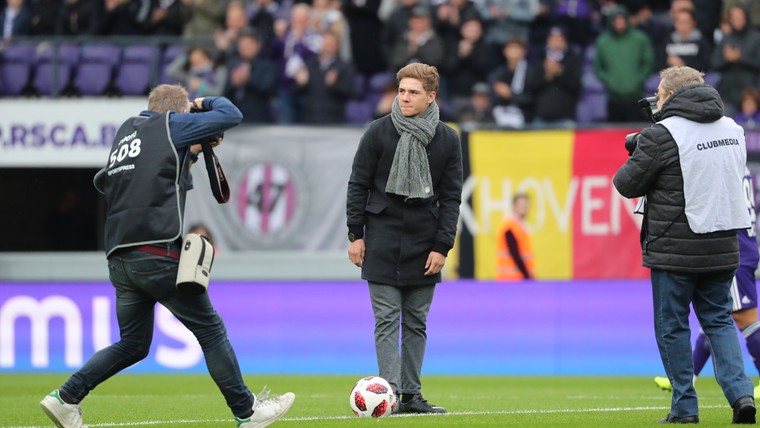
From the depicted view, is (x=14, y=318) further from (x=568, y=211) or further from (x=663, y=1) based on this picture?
(x=663, y=1)

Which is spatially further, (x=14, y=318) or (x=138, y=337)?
(x=14, y=318)

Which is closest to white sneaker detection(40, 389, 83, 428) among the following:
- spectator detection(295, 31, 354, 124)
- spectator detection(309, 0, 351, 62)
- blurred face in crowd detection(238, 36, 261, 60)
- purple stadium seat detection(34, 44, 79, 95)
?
spectator detection(295, 31, 354, 124)

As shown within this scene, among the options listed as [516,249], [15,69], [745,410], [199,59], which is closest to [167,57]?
[199,59]

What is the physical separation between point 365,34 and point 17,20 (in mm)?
5611

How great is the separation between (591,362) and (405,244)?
7.48 metres

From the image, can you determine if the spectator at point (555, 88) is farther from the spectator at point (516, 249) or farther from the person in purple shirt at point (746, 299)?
the person in purple shirt at point (746, 299)

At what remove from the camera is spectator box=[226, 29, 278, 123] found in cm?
1897

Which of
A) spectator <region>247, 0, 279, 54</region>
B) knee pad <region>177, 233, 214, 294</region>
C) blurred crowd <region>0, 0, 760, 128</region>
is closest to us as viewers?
knee pad <region>177, 233, 214, 294</region>

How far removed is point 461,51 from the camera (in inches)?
766

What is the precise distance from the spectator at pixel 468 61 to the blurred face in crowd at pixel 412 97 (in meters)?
10.1

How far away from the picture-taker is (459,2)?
1998cm

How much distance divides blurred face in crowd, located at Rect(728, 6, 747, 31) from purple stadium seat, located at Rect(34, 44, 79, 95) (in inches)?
370

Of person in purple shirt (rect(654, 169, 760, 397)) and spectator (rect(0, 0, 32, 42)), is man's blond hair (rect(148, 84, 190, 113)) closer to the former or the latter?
person in purple shirt (rect(654, 169, 760, 397))

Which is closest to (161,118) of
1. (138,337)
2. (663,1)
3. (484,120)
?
(138,337)
